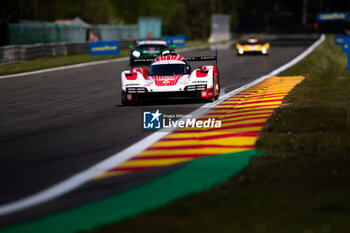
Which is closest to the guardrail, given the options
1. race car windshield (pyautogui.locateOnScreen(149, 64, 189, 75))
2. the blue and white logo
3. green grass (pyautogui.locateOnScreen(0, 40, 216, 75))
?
green grass (pyautogui.locateOnScreen(0, 40, 216, 75))

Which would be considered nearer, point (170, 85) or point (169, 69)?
point (170, 85)

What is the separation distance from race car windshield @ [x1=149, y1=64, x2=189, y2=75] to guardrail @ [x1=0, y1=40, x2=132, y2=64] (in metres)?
19.0

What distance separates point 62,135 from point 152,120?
6.50ft

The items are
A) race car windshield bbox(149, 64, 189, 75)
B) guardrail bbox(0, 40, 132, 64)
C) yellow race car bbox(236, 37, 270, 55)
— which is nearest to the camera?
race car windshield bbox(149, 64, 189, 75)

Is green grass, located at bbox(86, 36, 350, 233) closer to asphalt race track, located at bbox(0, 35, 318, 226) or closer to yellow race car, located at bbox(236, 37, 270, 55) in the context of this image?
asphalt race track, located at bbox(0, 35, 318, 226)

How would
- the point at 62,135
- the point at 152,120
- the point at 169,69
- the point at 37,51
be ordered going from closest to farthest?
1. the point at 62,135
2. the point at 152,120
3. the point at 169,69
4. the point at 37,51

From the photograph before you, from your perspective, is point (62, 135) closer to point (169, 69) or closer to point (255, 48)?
point (169, 69)

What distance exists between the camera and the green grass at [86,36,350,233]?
5.21 meters

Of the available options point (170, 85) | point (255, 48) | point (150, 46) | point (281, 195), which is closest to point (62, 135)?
point (170, 85)

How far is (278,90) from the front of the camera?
57.0 feet

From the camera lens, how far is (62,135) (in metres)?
10.4

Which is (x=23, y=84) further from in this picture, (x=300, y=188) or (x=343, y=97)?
(x=300, y=188)

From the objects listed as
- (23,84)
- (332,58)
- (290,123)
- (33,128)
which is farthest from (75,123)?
(332,58)

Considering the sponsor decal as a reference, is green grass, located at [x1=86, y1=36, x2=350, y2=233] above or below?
above
